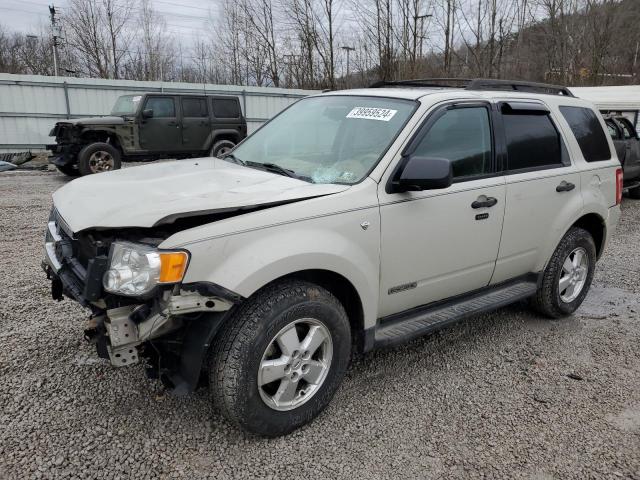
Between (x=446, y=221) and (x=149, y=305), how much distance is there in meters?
1.86

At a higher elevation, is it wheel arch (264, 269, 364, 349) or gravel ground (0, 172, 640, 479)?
wheel arch (264, 269, 364, 349)

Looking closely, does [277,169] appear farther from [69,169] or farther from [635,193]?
[635,193]

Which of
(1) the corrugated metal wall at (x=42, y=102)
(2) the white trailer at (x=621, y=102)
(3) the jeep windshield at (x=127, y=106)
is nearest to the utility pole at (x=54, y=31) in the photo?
(1) the corrugated metal wall at (x=42, y=102)

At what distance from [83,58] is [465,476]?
39.7 meters

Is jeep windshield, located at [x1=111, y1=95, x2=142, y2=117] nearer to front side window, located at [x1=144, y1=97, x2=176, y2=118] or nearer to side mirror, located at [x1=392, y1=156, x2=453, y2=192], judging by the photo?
front side window, located at [x1=144, y1=97, x2=176, y2=118]

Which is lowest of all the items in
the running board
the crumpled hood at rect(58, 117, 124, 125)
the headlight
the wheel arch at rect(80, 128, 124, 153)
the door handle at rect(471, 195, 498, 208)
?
the running board

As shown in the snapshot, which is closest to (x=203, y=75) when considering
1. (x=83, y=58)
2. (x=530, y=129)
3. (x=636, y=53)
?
(x=83, y=58)

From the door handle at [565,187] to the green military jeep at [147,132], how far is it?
8141 mm

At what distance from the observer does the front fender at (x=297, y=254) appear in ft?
7.84

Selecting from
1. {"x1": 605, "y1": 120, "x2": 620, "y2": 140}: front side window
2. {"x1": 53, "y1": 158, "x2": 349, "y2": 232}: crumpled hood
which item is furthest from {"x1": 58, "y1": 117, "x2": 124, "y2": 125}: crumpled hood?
{"x1": 605, "y1": 120, "x2": 620, "y2": 140}: front side window

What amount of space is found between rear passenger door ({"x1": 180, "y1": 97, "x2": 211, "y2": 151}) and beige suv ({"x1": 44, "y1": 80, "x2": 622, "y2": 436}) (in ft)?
32.6

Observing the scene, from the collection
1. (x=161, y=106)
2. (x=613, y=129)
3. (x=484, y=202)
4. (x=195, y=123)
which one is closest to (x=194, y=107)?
(x=195, y=123)

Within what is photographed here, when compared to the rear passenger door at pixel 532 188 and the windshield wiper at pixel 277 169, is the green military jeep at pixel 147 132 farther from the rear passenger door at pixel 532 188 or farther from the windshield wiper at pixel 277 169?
the rear passenger door at pixel 532 188

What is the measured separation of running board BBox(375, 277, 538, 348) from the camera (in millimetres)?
3164
